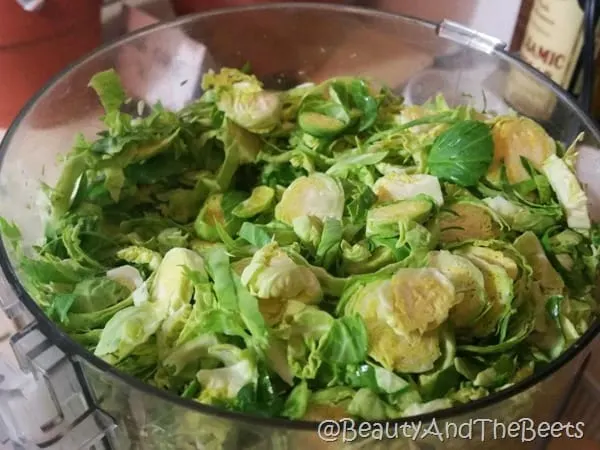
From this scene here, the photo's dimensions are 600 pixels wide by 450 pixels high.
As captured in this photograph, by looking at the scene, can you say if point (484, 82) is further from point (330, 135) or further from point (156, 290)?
point (156, 290)

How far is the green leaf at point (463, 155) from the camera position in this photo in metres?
0.57

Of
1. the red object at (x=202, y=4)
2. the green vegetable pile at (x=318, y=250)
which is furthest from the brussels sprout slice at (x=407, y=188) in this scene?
the red object at (x=202, y=4)

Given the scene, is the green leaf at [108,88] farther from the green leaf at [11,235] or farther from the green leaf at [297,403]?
the green leaf at [297,403]

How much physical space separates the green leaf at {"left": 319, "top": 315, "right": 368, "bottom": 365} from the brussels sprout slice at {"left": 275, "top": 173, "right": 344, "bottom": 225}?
11 centimetres

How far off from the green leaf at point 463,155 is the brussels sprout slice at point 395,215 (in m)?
0.06

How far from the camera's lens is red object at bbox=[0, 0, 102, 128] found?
0.75 m

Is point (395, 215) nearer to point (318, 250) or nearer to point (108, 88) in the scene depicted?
point (318, 250)

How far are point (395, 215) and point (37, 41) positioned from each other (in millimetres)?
421

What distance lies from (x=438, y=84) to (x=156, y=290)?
1.25 ft

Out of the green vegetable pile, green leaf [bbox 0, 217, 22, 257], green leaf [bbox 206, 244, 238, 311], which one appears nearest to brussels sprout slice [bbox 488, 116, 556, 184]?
the green vegetable pile

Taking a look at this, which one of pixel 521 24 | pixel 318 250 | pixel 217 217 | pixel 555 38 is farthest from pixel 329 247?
pixel 521 24

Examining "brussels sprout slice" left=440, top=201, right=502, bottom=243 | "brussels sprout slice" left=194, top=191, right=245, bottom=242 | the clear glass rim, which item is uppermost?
"brussels sprout slice" left=440, top=201, right=502, bottom=243

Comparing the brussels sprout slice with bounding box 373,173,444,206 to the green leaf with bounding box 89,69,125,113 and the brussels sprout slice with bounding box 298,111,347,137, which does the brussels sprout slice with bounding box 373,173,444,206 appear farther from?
the green leaf with bounding box 89,69,125,113

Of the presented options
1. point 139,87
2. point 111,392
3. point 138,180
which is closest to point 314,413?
point 111,392
